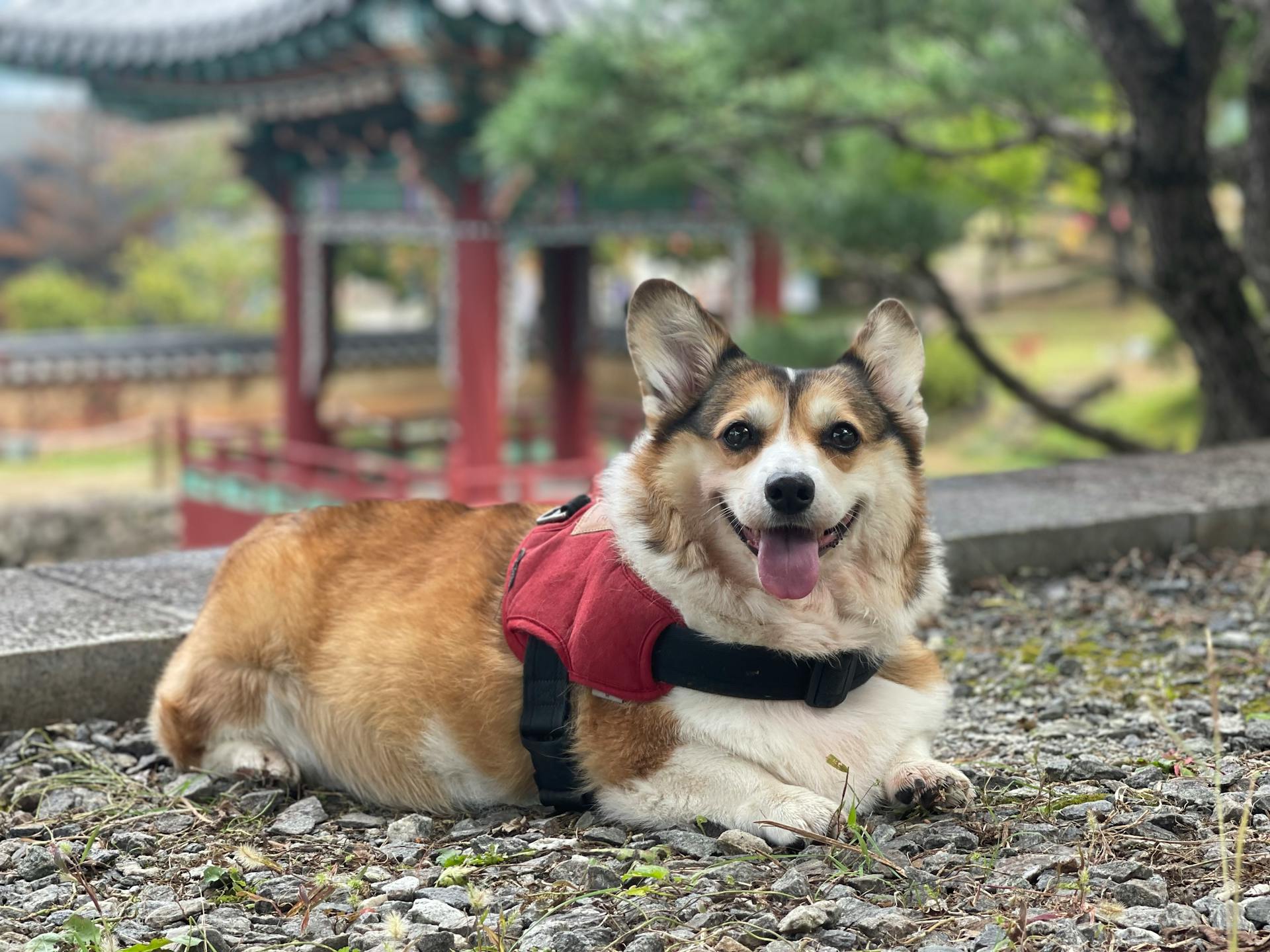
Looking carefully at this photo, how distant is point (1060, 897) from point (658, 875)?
60cm

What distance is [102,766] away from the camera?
10.3ft

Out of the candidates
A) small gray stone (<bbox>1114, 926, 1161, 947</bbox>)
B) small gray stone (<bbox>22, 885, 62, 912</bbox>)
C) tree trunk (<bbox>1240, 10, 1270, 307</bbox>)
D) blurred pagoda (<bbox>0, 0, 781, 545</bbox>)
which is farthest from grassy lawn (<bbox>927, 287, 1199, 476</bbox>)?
small gray stone (<bbox>22, 885, 62, 912</bbox>)

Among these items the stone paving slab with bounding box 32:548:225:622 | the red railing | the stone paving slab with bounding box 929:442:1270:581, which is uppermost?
the stone paving slab with bounding box 929:442:1270:581

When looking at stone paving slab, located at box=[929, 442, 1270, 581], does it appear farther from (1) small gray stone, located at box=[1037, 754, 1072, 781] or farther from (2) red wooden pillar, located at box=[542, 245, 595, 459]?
(2) red wooden pillar, located at box=[542, 245, 595, 459]

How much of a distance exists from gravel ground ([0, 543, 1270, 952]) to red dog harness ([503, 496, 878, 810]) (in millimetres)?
188

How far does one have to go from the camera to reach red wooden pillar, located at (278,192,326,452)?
14.3m

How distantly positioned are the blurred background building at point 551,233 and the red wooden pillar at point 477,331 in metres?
0.03

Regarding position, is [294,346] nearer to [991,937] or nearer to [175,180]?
[991,937]

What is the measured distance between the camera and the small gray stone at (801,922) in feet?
7.16

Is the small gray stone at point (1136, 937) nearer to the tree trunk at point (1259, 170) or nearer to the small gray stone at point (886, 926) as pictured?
the small gray stone at point (886, 926)

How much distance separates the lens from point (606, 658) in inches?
101

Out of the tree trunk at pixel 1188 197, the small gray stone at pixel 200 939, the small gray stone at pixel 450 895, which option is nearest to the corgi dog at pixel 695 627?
the small gray stone at pixel 450 895

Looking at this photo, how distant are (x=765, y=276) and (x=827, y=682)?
35.3 feet

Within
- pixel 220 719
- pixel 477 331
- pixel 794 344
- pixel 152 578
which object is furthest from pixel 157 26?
pixel 220 719
